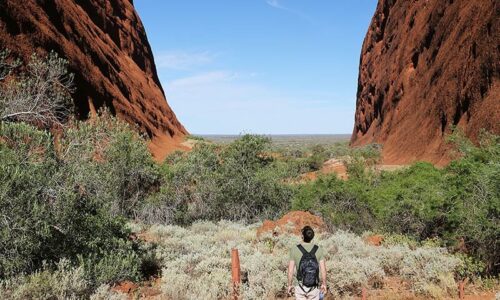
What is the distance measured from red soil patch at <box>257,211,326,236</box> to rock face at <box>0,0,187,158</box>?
63.8ft

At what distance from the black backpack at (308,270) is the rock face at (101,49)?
24462 millimetres

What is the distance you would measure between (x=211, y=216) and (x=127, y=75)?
32426 mm

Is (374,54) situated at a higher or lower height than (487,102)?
higher

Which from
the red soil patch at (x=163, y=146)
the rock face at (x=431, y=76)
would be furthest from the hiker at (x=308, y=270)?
the red soil patch at (x=163, y=146)

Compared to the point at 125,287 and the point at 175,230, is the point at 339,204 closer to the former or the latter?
the point at 175,230

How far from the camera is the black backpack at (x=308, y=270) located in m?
5.61

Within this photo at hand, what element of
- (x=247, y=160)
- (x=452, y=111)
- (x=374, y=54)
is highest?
(x=374, y=54)

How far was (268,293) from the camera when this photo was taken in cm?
785

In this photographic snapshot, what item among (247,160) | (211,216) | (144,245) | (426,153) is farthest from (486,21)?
(144,245)

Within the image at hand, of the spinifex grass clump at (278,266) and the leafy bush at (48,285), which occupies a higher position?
the leafy bush at (48,285)

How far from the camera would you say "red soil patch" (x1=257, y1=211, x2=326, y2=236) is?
463 inches

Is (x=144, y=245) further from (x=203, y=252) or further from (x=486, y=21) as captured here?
(x=486, y=21)

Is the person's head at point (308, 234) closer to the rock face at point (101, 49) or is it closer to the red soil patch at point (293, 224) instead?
the red soil patch at point (293, 224)

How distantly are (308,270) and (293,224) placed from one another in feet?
21.1
